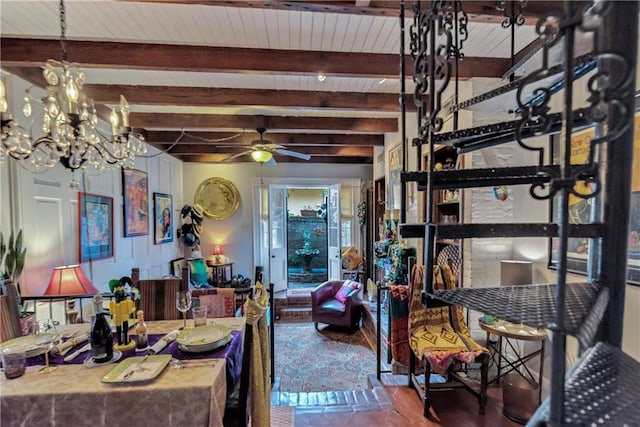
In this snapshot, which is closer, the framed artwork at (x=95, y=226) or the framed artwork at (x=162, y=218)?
the framed artwork at (x=95, y=226)

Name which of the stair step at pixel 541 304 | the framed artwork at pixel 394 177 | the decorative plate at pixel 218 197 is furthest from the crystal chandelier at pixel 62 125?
the decorative plate at pixel 218 197

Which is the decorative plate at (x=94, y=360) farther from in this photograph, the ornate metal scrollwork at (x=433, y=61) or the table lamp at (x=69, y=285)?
the ornate metal scrollwork at (x=433, y=61)

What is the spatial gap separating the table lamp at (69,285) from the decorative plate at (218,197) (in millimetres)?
3587

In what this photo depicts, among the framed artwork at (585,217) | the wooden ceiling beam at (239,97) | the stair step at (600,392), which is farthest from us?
the wooden ceiling beam at (239,97)

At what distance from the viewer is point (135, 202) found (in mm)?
4383

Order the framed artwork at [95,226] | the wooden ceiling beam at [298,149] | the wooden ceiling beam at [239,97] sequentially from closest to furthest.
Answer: the wooden ceiling beam at [239,97], the framed artwork at [95,226], the wooden ceiling beam at [298,149]

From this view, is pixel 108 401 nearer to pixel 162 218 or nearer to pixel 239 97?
pixel 239 97

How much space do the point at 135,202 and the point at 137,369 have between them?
3501mm

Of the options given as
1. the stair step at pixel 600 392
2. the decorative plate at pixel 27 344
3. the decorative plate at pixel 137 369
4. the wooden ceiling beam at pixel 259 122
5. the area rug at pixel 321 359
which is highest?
the wooden ceiling beam at pixel 259 122

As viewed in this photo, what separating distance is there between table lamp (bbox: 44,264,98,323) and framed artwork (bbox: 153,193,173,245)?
96.3 inches

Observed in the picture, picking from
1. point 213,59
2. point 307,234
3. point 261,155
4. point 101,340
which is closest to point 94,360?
point 101,340

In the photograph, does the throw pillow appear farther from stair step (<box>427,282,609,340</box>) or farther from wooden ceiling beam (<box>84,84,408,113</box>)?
stair step (<box>427,282,609,340</box>)

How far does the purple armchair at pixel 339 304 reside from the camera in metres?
4.70

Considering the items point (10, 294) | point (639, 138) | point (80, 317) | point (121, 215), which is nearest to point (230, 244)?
point (121, 215)
